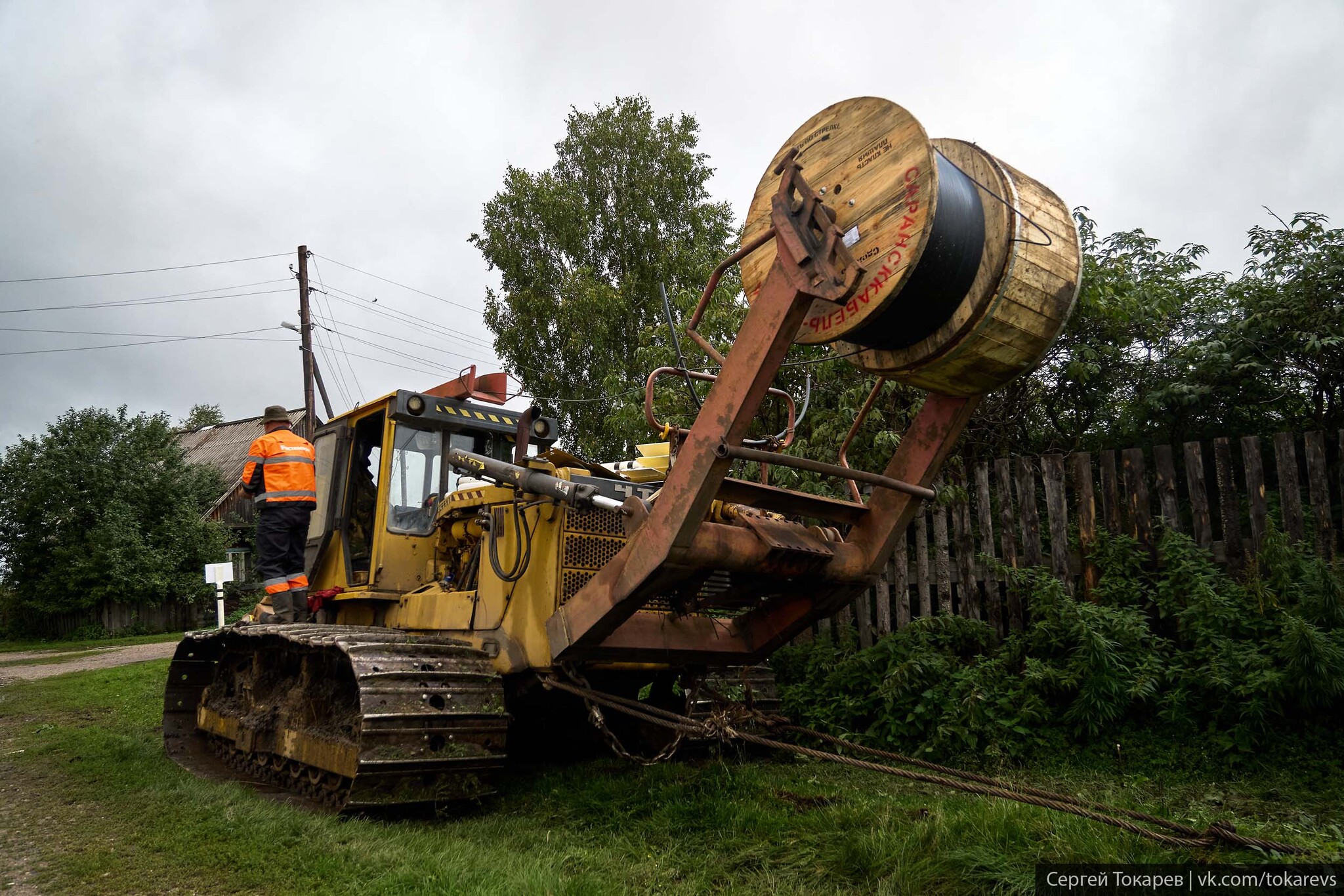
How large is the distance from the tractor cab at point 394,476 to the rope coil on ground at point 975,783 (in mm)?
2034

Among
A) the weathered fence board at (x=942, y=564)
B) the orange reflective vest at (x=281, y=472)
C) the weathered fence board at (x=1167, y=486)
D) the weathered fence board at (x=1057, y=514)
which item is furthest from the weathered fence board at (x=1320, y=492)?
the orange reflective vest at (x=281, y=472)

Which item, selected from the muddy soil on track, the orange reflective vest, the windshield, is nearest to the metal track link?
the orange reflective vest

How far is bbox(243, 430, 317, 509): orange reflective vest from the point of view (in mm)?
6523

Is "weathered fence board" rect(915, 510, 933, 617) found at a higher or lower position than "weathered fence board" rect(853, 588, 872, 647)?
higher

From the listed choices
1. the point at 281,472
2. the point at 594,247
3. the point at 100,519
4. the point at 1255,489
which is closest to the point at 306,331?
the point at 594,247

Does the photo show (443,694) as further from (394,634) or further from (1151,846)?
(1151,846)

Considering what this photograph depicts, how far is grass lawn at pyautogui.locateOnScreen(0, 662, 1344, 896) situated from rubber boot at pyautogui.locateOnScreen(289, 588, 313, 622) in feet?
3.91

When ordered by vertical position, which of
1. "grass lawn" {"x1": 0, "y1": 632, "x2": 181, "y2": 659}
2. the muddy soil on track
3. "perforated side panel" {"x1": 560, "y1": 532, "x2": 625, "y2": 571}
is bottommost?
"grass lawn" {"x1": 0, "y1": 632, "x2": 181, "y2": 659}

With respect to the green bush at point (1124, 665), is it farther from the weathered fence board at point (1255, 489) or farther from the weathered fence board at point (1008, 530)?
the weathered fence board at point (1255, 489)

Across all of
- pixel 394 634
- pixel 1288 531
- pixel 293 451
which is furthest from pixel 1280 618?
pixel 293 451

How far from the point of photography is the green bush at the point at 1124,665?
512 centimetres

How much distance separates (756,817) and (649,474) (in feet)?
6.68

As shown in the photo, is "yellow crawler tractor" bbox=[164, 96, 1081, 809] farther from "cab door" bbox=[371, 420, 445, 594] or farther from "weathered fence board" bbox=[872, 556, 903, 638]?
"weathered fence board" bbox=[872, 556, 903, 638]

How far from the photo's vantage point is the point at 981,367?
392 centimetres
